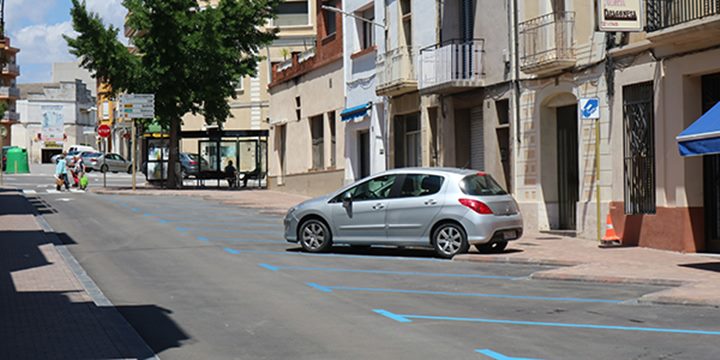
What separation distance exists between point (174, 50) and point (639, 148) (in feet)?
86.0

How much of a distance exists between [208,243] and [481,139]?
366 inches

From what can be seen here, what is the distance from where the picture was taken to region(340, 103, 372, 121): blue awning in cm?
3387

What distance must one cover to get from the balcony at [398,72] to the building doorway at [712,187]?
11.8 metres

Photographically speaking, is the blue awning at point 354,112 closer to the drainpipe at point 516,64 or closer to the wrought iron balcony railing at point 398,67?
the wrought iron balcony railing at point 398,67

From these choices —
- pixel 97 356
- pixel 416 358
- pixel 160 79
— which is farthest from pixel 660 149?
pixel 160 79

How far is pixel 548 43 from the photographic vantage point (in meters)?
23.0

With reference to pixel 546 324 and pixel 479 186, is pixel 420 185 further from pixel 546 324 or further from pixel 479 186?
pixel 546 324

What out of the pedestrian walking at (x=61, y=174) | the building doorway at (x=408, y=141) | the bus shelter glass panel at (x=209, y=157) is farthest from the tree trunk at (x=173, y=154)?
the building doorway at (x=408, y=141)

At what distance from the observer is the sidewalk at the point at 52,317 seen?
9297 mm

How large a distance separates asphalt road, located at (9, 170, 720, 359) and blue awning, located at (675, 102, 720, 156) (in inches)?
89.3

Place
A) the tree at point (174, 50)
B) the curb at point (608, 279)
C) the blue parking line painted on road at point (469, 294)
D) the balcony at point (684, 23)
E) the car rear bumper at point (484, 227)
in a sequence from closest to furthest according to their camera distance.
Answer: the blue parking line painted on road at point (469, 294)
the curb at point (608, 279)
the balcony at point (684, 23)
the car rear bumper at point (484, 227)
the tree at point (174, 50)

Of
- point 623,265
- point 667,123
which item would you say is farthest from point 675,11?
point 623,265

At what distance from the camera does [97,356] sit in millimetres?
8992

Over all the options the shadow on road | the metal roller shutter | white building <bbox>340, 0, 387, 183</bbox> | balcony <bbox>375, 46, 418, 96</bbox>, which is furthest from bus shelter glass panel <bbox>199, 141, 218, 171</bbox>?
the shadow on road
